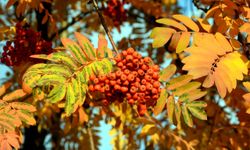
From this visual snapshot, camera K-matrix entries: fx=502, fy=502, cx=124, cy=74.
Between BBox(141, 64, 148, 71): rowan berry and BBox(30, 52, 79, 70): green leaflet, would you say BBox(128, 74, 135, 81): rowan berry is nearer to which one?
BBox(141, 64, 148, 71): rowan berry

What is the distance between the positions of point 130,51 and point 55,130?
3.64m

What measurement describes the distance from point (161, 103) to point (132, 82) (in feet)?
0.68

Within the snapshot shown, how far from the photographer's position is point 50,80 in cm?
239

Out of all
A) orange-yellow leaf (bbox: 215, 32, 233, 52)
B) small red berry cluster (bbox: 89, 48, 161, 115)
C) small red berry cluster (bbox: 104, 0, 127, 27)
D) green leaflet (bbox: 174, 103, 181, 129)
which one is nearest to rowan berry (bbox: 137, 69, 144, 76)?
small red berry cluster (bbox: 89, 48, 161, 115)

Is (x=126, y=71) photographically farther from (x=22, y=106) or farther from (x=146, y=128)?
(x=146, y=128)

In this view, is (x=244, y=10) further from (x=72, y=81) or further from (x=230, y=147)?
(x=230, y=147)

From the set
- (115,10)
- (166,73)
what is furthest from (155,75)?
(115,10)

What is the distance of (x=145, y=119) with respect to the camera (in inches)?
151

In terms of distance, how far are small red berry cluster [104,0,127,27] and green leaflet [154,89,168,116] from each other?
193cm

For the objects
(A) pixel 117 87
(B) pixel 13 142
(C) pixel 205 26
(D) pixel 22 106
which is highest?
(C) pixel 205 26

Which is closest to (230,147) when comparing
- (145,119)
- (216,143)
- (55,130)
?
(216,143)

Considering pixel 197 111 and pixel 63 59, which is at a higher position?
pixel 63 59

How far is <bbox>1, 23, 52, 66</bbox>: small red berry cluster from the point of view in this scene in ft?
10.9

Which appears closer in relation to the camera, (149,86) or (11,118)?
(149,86)
